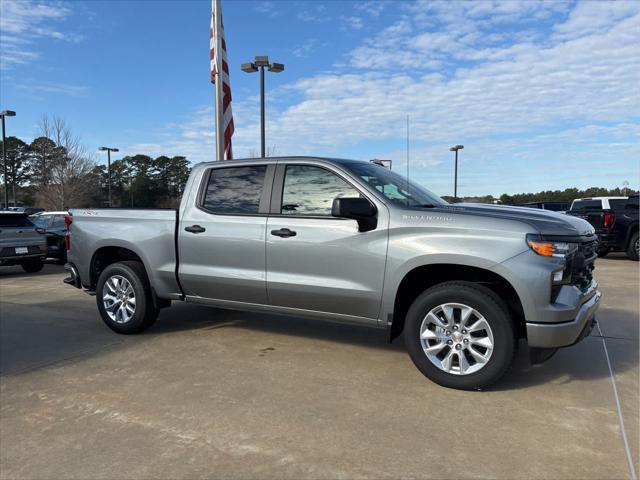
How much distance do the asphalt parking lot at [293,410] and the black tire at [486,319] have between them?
128 mm

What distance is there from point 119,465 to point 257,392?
123 cm

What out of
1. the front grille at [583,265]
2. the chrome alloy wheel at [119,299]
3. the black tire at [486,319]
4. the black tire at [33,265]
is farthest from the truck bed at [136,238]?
the black tire at [33,265]

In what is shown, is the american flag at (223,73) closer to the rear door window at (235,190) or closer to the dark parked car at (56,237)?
the rear door window at (235,190)

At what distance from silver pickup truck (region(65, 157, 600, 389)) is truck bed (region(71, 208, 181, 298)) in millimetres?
16

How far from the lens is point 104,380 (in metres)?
4.16

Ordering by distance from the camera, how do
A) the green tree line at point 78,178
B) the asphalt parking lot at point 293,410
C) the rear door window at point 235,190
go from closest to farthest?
1. the asphalt parking lot at point 293,410
2. the rear door window at point 235,190
3. the green tree line at point 78,178

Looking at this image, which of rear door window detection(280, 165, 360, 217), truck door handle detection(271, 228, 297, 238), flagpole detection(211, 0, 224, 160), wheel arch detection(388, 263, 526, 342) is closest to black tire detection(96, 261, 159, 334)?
truck door handle detection(271, 228, 297, 238)

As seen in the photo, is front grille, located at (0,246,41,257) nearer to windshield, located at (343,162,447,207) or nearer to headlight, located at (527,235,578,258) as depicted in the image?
windshield, located at (343,162,447,207)

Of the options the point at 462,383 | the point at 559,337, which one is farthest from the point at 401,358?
the point at 559,337

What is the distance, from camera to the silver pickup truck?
3713mm

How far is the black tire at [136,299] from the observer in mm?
5469

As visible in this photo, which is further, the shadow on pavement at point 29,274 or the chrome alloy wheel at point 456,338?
the shadow on pavement at point 29,274

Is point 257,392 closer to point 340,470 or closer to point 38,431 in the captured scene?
point 340,470

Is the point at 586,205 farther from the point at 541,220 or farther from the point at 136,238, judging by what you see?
the point at 136,238
